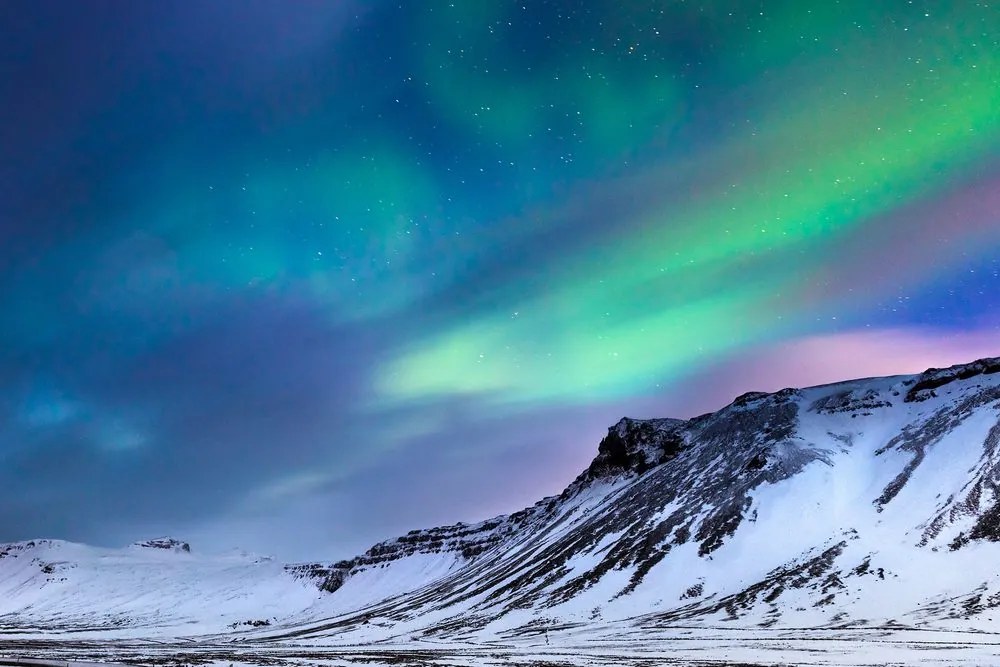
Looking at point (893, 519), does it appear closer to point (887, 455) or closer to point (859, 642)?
point (887, 455)

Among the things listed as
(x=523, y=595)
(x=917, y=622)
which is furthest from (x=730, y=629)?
(x=523, y=595)

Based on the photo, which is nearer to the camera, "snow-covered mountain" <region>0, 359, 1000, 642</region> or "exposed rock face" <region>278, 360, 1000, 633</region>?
"snow-covered mountain" <region>0, 359, 1000, 642</region>

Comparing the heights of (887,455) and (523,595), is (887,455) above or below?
above

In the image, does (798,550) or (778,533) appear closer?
(798,550)

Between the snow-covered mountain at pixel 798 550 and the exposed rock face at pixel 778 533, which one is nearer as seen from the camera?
the snow-covered mountain at pixel 798 550

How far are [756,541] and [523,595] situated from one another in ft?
170

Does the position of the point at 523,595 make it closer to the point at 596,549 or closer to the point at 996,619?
the point at 596,549

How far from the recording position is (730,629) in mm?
99938

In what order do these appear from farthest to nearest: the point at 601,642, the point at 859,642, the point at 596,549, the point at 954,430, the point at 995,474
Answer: the point at 596,549
the point at 954,430
the point at 995,474
the point at 601,642
the point at 859,642

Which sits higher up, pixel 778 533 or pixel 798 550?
pixel 778 533

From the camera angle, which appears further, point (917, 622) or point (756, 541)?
point (756, 541)

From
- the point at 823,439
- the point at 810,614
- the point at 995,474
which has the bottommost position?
the point at 810,614

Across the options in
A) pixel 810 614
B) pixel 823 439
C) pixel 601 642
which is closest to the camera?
pixel 601 642

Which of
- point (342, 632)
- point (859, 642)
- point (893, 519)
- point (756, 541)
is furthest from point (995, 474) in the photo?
point (342, 632)
